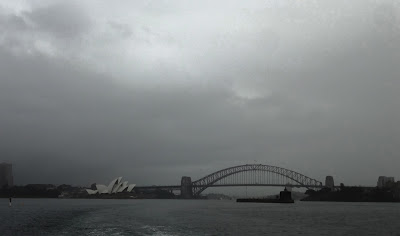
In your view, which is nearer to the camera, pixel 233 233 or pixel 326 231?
pixel 233 233

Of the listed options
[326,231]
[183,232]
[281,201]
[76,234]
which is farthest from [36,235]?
[281,201]

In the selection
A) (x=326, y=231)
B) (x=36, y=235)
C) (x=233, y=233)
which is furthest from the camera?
(x=326, y=231)

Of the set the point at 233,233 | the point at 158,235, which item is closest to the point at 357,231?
the point at 233,233

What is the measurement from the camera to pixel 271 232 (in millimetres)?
45969

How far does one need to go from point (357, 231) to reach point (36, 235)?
31847 millimetres

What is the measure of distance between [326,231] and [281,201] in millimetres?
128220

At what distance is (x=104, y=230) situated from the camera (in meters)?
45.1

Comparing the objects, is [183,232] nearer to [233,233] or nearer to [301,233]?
[233,233]

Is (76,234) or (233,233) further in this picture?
(233,233)

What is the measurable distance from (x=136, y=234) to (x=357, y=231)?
2313 cm

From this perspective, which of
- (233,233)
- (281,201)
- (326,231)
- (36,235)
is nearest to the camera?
(36,235)

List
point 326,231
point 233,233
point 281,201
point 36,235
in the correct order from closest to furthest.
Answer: point 36,235
point 233,233
point 326,231
point 281,201

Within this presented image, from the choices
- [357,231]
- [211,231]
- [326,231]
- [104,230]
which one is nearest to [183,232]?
[211,231]

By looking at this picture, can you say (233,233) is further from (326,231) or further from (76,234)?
(76,234)
